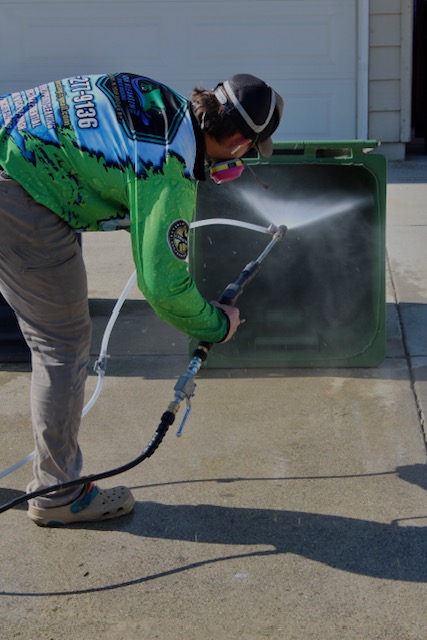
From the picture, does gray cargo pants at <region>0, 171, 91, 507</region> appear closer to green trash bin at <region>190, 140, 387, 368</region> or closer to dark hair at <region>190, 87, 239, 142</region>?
dark hair at <region>190, 87, 239, 142</region>

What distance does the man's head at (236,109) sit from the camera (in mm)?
2764

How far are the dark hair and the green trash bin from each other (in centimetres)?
157

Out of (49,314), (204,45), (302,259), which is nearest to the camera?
(49,314)

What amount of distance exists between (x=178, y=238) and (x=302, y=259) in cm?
196

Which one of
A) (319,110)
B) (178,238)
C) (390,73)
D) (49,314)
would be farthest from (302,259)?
(390,73)

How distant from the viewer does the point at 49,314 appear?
10.2 ft

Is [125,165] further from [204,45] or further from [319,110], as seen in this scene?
[319,110]

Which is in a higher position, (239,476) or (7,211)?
(7,211)

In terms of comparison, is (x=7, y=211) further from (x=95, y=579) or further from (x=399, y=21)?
(x=399, y=21)

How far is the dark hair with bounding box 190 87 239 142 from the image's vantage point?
2.78 m

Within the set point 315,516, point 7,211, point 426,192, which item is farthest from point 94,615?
point 426,192

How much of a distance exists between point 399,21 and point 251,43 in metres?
1.47

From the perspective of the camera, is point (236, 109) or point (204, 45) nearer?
point (236, 109)

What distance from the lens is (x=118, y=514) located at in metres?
3.31
